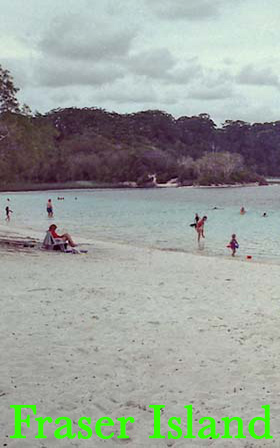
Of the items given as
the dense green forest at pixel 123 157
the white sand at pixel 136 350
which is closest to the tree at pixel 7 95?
the white sand at pixel 136 350

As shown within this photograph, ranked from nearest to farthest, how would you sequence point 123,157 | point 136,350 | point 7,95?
point 136,350
point 7,95
point 123,157

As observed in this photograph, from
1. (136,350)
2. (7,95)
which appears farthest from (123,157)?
(136,350)

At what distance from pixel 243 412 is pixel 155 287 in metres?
6.30

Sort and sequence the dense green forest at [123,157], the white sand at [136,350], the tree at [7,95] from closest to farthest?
the white sand at [136,350] < the tree at [7,95] < the dense green forest at [123,157]

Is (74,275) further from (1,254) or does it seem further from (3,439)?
(3,439)

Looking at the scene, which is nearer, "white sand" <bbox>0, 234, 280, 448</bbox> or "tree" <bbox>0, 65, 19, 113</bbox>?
"white sand" <bbox>0, 234, 280, 448</bbox>

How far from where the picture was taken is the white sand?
4.88m

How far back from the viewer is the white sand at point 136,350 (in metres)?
4.88

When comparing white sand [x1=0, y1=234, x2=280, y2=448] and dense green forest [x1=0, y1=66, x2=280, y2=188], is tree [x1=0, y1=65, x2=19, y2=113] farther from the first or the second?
dense green forest [x1=0, y1=66, x2=280, y2=188]

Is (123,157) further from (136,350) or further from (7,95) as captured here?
(136,350)

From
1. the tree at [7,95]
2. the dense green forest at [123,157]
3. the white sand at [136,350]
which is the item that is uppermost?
the dense green forest at [123,157]

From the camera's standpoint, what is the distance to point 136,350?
659cm

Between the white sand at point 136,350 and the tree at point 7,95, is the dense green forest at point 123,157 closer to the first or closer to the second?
the tree at point 7,95

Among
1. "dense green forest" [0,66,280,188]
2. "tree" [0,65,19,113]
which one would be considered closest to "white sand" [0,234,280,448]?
"tree" [0,65,19,113]
